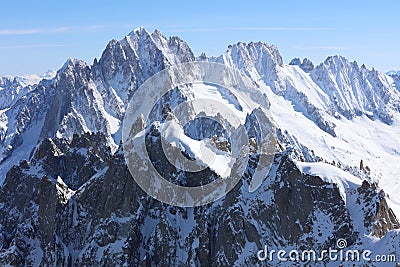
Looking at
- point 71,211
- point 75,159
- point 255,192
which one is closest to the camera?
point 255,192

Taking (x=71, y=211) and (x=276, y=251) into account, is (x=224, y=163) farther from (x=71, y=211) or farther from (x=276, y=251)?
(x=71, y=211)

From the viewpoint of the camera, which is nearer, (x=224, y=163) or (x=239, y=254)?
(x=239, y=254)

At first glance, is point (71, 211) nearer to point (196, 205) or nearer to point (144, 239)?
point (144, 239)

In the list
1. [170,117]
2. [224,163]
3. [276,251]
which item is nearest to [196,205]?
[224,163]

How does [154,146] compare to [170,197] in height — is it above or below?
above

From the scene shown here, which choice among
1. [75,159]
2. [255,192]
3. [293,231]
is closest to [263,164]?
[255,192]

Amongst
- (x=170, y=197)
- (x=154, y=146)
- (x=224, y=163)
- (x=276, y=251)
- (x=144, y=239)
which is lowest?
(x=276, y=251)

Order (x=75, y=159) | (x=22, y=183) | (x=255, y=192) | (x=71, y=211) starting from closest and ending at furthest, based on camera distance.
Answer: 1. (x=255, y=192)
2. (x=71, y=211)
3. (x=22, y=183)
4. (x=75, y=159)
